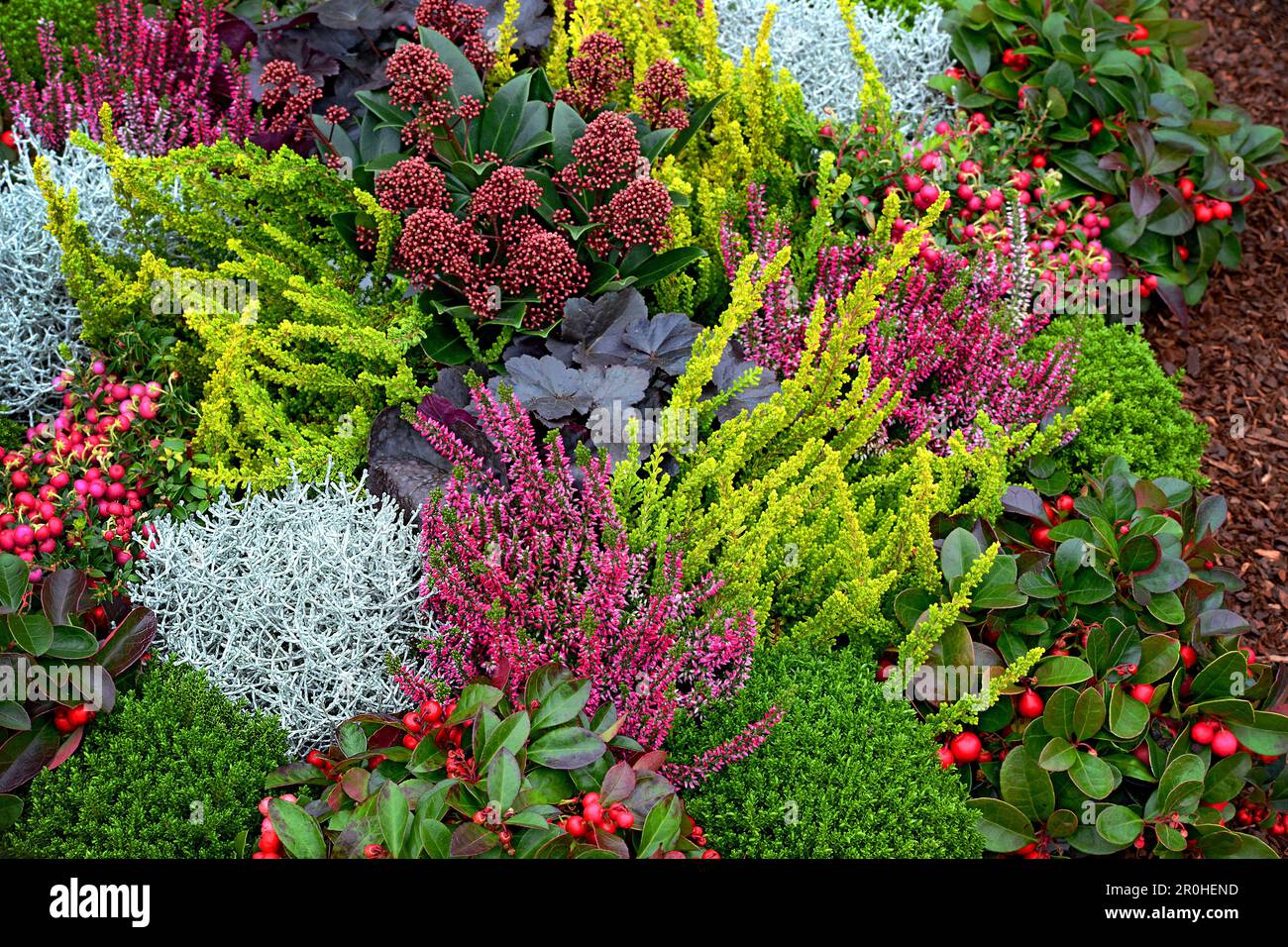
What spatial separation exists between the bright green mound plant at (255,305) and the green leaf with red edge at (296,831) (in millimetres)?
1020

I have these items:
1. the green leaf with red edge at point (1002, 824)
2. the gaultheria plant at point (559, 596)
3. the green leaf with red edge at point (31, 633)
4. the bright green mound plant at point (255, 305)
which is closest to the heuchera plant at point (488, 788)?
the gaultheria plant at point (559, 596)

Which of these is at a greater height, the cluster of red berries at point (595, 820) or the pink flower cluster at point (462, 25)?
the pink flower cluster at point (462, 25)

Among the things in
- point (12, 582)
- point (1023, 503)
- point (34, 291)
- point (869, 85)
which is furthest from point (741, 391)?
point (34, 291)

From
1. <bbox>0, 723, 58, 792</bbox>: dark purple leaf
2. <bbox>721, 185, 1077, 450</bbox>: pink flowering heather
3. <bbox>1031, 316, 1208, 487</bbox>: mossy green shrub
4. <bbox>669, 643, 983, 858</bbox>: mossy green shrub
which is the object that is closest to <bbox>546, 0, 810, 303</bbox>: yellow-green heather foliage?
<bbox>721, 185, 1077, 450</bbox>: pink flowering heather

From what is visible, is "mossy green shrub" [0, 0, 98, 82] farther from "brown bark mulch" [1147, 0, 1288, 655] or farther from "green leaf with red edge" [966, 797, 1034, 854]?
"brown bark mulch" [1147, 0, 1288, 655]

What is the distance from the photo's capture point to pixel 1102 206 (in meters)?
3.89

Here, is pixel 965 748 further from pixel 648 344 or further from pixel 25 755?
pixel 25 755

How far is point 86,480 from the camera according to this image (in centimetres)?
271

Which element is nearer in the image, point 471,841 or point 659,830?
point 471,841

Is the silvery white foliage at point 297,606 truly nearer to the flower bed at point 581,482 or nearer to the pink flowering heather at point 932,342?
the flower bed at point 581,482

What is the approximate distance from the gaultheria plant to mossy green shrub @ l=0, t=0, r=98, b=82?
2.62 m

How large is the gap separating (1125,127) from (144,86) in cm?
352

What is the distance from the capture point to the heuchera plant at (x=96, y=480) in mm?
2643

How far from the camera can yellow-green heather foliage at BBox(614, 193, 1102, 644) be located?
2424 millimetres
